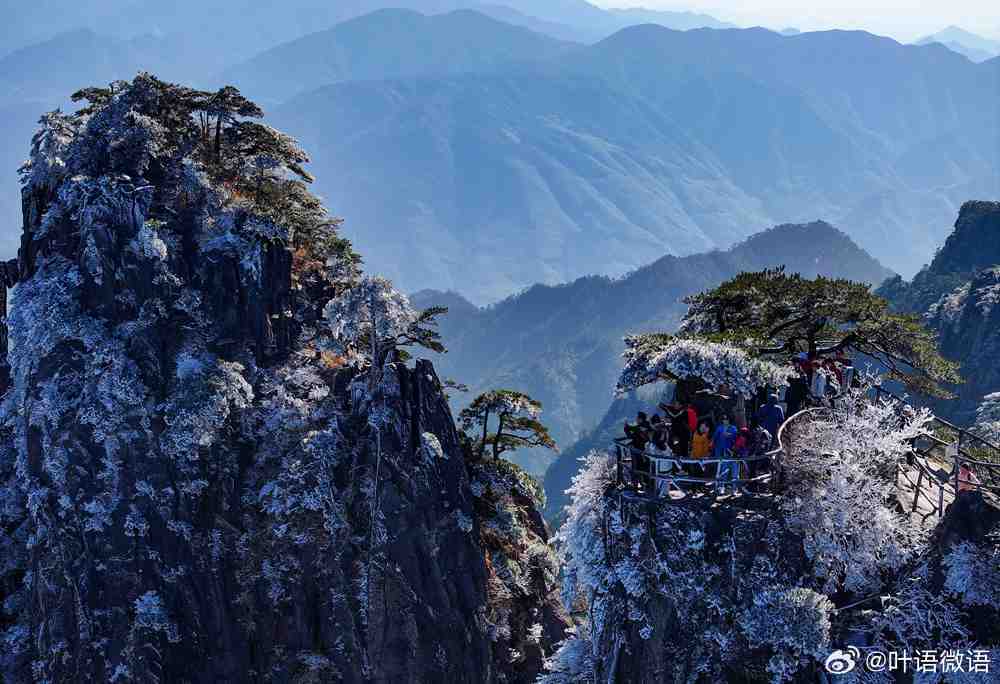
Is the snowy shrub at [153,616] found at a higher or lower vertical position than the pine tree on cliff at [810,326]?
lower

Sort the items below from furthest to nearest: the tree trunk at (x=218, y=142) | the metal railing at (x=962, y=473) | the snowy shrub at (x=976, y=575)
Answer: the tree trunk at (x=218, y=142), the metal railing at (x=962, y=473), the snowy shrub at (x=976, y=575)

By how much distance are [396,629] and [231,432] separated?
11.6 metres

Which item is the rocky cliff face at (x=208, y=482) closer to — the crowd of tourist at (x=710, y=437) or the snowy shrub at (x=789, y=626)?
the crowd of tourist at (x=710, y=437)

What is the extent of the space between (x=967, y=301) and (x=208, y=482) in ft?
313

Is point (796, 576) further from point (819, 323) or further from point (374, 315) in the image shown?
point (374, 315)

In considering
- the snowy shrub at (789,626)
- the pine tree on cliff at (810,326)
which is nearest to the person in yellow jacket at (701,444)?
the pine tree on cliff at (810,326)

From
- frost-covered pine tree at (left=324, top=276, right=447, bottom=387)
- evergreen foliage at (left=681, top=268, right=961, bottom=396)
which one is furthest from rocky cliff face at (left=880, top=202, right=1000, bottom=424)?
frost-covered pine tree at (left=324, top=276, right=447, bottom=387)

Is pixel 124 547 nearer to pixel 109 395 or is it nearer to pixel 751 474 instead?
pixel 109 395

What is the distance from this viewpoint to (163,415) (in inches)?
1550

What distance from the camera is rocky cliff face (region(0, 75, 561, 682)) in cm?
3834

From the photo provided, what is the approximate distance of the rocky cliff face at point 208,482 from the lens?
126 ft

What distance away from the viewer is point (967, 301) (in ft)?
343

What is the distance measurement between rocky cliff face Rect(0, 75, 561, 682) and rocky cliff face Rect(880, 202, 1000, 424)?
5637 centimetres

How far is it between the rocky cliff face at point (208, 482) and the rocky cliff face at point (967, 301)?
56.4m
